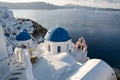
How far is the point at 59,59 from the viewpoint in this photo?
17.6 m

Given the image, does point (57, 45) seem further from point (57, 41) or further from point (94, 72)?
point (94, 72)

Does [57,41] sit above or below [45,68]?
above

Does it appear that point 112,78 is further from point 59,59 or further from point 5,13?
point 5,13

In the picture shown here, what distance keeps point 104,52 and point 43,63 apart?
2663 cm

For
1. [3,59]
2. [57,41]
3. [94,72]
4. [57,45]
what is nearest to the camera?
[3,59]

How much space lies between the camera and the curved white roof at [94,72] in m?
15.1

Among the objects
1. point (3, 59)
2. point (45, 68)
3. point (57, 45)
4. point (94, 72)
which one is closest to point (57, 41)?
point (57, 45)

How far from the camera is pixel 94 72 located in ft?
52.9

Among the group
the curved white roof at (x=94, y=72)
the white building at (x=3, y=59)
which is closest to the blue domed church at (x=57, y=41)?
the curved white roof at (x=94, y=72)

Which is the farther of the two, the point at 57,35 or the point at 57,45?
the point at 57,45

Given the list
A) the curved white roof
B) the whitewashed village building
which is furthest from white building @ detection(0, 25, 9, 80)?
the curved white roof

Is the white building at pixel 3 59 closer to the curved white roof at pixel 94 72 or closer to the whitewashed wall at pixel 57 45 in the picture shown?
the curved white roof at pixel 94 72

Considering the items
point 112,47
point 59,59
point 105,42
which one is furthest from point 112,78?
point 105,42

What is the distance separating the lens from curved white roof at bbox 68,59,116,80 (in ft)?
49.6
